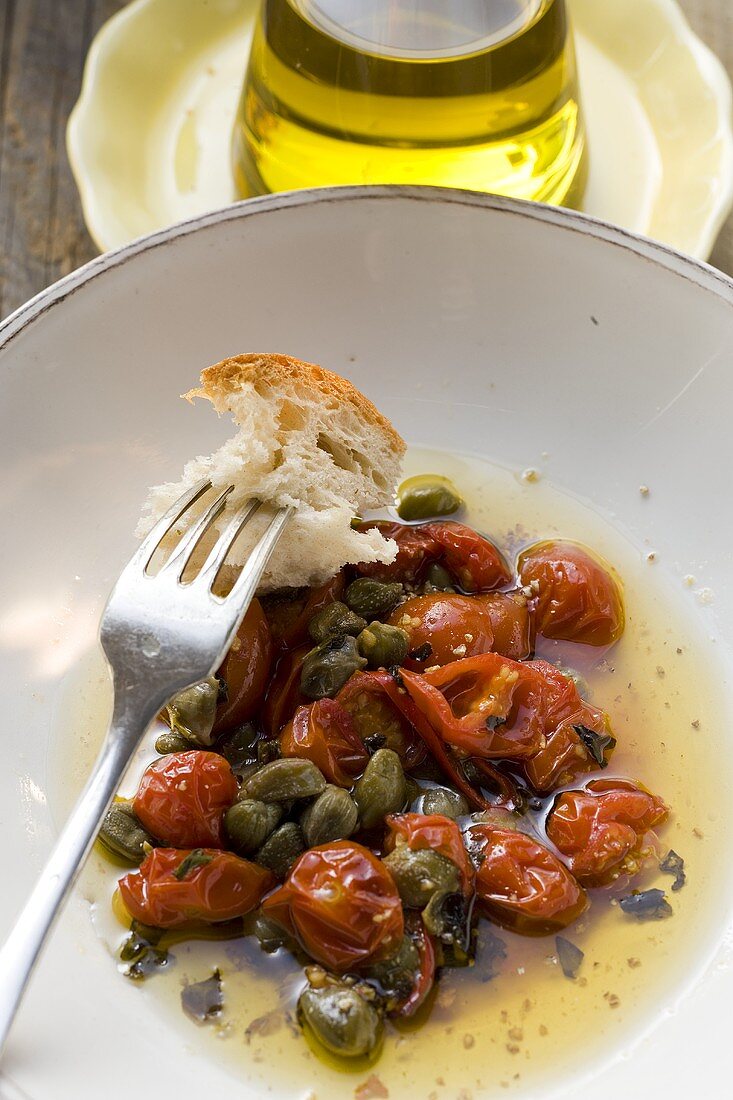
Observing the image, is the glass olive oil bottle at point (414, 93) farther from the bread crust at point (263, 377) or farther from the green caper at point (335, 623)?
the green caper at point (335, 623)

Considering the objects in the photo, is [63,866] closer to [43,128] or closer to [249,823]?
[249,823]

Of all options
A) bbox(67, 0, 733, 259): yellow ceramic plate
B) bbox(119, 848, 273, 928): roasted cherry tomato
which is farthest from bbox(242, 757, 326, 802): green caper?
bbox(67, 0, 733, 259): yellow ceramic plate

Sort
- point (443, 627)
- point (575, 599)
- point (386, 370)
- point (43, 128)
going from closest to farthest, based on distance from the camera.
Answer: point (443, 627)
point (575, 599)
point (386, 370)
point (43, 128)

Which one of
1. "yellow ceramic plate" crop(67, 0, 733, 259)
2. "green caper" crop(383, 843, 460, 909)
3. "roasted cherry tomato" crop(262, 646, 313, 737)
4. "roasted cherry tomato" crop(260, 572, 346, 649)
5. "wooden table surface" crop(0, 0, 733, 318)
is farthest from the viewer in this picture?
"wooden table surface" crop(0, 0, 733, 318)

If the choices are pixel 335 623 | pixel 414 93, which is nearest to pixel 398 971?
pixel 335 623

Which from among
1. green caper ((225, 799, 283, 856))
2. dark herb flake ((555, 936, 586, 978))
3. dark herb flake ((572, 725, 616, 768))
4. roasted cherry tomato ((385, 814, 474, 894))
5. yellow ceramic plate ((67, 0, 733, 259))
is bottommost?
dark herb flake ((555, 936, 586, 978))

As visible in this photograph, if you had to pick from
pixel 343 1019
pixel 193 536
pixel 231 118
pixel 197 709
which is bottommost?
pixel 343 1019

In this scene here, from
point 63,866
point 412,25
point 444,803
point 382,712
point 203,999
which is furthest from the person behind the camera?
point 412,25

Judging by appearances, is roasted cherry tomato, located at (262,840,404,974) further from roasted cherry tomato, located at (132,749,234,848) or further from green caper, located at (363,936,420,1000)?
roasted cherry tomato, located at (132,749,234,848)
